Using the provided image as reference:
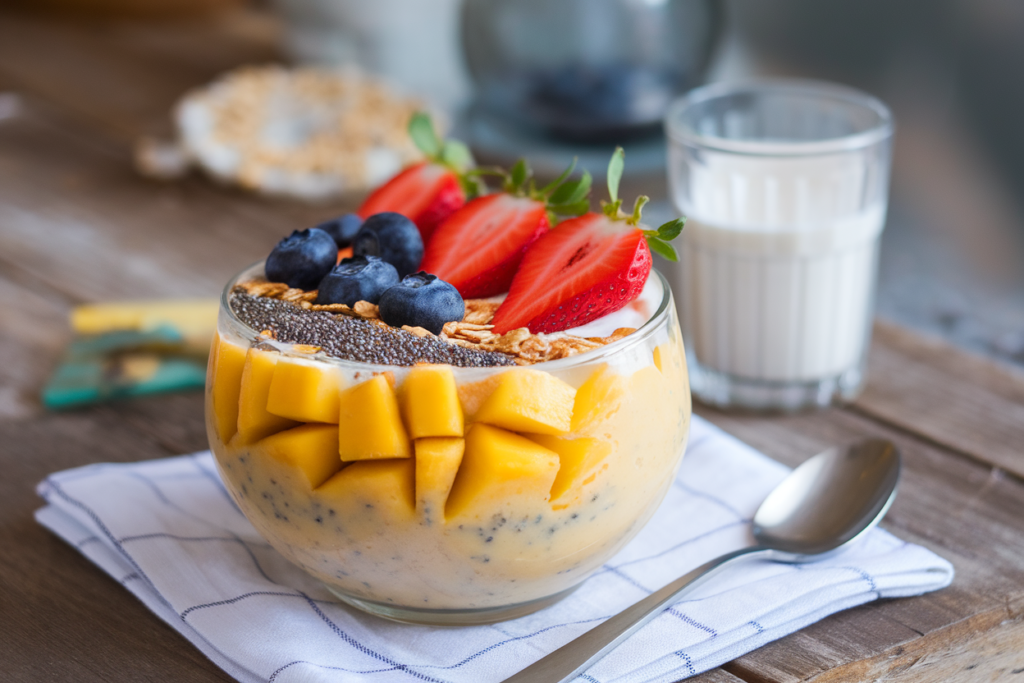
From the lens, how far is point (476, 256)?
0.73 meters

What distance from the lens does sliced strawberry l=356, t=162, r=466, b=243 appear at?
0.79 meters

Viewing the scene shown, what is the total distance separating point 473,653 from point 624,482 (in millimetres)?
154

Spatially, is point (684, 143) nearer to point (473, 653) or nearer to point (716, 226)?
point (716, 226)

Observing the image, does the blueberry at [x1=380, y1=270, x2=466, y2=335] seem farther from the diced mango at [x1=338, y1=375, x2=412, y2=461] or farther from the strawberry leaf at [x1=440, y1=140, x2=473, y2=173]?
the strawberry leaf at [x1=440, y1=140, x2=473, y2=173]

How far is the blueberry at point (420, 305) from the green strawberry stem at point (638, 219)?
13 centimetres

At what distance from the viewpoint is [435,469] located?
58cm

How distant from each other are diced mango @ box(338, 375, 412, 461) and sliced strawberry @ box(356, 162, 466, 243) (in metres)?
0.23

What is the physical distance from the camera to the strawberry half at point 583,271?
66 centimetres

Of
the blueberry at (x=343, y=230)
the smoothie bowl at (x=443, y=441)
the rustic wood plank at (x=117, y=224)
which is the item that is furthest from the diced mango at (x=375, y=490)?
the rustic wood plank at (x=117, y=224)

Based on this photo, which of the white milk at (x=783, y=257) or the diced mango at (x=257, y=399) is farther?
the white milk at (x=783, y=257)

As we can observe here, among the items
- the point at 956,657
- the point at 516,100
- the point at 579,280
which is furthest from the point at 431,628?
the point at 516,100

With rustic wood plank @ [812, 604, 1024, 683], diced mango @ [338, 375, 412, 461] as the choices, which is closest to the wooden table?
rustic wood plank @ [812, 604, 1024, 683]

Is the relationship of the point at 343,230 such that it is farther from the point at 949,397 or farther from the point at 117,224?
the point at 117,224

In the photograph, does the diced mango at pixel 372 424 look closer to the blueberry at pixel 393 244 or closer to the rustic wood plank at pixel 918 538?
the blueberry at pixel 393 244
